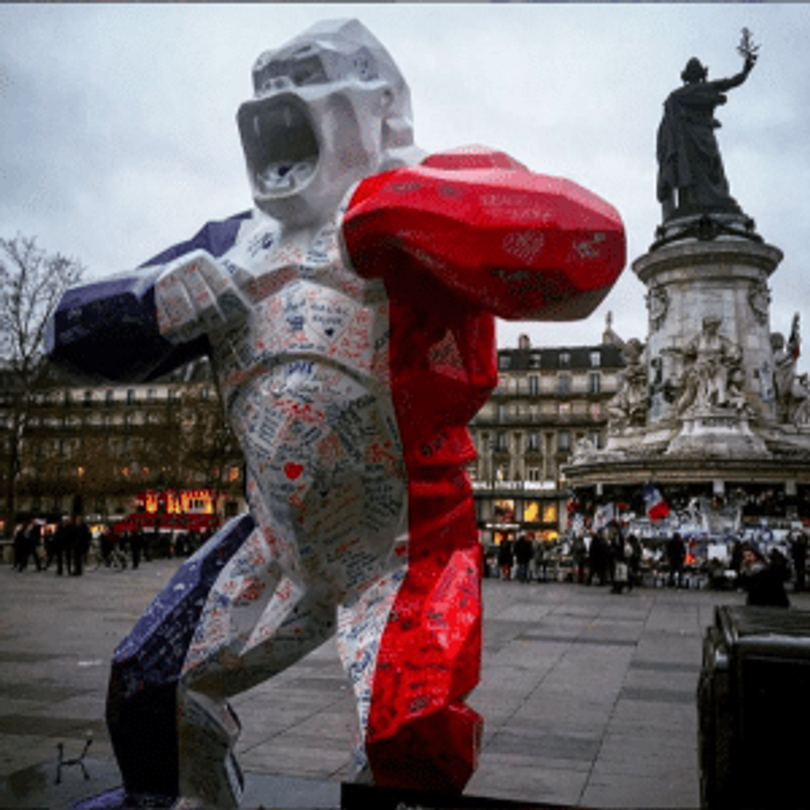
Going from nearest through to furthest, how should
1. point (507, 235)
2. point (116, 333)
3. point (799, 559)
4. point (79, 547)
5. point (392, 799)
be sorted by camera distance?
point (507, 235) < point (392, 799) < point (116, 333) < point (799, 559) < point (79, 547)

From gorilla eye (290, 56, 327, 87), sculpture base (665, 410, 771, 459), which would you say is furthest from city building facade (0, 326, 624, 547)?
gorilla eye (290, 56, 327, 87)

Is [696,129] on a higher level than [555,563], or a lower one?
higher

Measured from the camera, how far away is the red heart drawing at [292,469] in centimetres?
289

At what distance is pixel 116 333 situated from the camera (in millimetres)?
Result: 3172

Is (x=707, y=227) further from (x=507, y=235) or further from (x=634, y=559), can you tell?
(x=507, y=235)

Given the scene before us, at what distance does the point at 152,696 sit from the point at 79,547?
2007cm

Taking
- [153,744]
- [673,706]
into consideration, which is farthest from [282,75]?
[673,706]

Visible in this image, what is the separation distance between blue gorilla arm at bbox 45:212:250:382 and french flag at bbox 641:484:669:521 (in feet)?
56.3

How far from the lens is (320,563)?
2.98 meters

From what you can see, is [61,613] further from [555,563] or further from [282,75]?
[555,563]

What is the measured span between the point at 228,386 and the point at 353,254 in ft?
2.50

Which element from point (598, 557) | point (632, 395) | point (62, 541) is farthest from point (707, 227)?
point (62, 541)

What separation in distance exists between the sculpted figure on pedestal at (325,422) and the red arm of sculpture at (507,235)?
0.02m

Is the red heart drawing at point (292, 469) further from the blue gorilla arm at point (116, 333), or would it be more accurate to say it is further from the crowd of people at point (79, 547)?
the crowd of people at point (79, 547)
